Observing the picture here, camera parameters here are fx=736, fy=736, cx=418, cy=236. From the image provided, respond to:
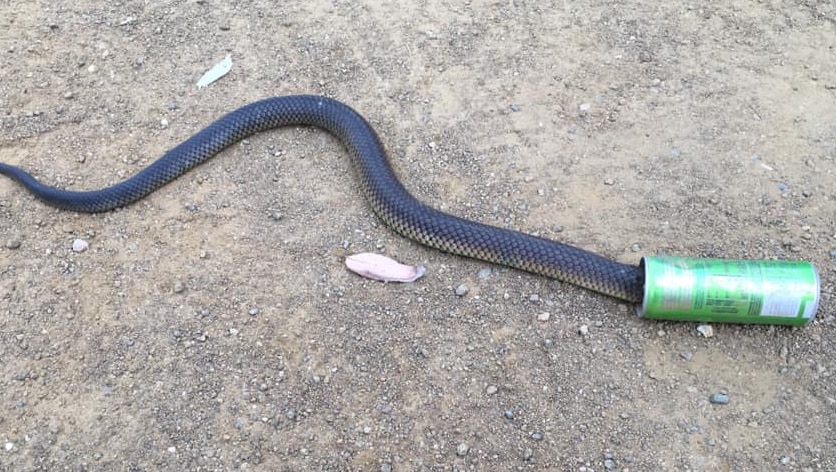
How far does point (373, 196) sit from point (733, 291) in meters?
2.86

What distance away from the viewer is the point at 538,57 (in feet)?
24.4

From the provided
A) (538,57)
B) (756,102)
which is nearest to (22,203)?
(538,57)

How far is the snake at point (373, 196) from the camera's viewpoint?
17.8ft

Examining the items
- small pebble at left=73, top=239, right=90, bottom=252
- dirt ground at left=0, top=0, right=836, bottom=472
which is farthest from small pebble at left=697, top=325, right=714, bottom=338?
small pebble at left=73, top=239, right=90, bottom=252

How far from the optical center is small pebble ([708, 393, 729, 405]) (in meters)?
4.77

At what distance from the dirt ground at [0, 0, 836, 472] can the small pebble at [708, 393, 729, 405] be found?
0.03 meters

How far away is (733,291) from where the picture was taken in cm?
494

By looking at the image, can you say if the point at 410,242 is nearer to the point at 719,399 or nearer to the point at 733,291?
the point at 733,291

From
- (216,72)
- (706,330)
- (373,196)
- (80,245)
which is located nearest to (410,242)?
(373,196)

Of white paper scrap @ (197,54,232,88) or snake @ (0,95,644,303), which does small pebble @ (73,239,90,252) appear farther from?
white paper scrap @ (197,54,232,88)

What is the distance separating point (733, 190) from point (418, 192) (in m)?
2.63

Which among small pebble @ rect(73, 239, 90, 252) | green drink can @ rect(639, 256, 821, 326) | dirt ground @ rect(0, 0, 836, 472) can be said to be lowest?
small pebble @ rect(73, 239, 90, 252)

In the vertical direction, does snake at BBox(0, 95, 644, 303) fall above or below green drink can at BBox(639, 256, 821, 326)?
below

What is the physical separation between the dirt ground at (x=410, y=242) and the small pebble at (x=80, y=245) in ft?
0.23
